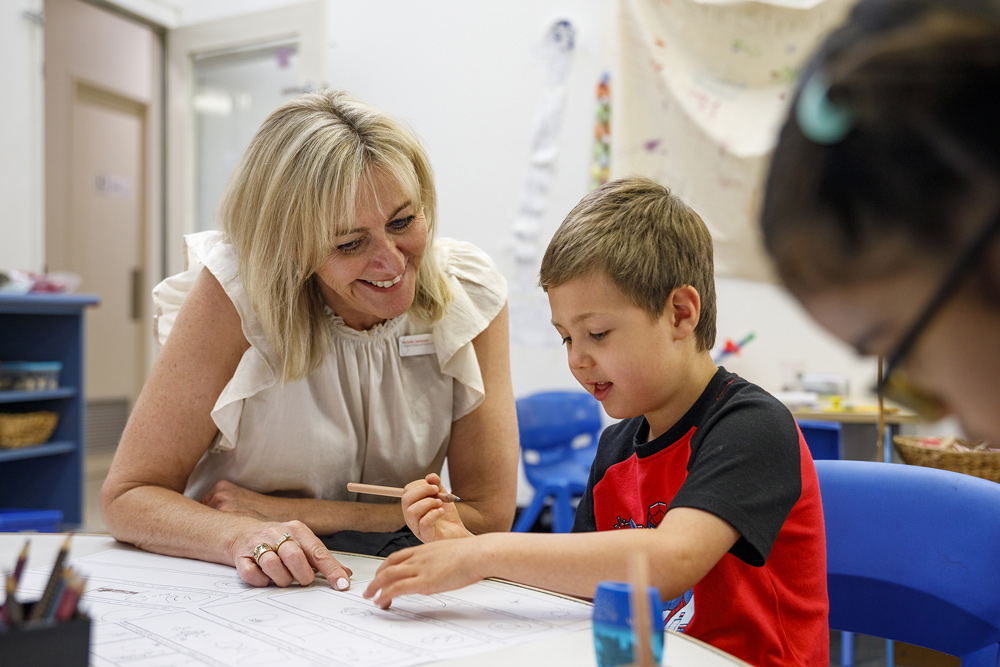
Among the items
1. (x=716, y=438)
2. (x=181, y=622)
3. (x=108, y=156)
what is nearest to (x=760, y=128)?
(x=716, y=438)

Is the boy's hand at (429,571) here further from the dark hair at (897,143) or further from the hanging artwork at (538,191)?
the hanging artwork at (538,191)

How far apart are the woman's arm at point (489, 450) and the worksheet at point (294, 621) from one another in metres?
0.33

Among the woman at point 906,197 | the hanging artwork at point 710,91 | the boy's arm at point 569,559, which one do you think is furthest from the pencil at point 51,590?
the hanging artwork at point 710,91

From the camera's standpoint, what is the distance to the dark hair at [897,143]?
0.26 meters

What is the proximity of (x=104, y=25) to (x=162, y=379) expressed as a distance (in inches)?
182

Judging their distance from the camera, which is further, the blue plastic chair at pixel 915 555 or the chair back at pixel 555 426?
the chair back at pixel 555 426

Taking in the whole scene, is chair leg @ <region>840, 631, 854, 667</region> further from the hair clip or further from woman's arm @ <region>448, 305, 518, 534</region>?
the hair clip

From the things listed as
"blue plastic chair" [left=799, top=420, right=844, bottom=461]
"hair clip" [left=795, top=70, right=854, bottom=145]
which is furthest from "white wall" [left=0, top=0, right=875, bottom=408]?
"hair clip" [left=795, top=70, right=854, bottom=145]

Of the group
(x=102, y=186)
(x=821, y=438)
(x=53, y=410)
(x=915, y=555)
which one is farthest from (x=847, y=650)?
(x=102, y=186)

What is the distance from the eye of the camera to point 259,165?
1259mm

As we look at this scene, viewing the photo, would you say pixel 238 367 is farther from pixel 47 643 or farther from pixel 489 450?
pixel 47 643

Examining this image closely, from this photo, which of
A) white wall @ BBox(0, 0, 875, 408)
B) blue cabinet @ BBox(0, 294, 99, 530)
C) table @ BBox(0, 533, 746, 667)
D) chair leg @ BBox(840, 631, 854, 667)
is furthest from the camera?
white wall @ BBox(0, 0, 875, 408)

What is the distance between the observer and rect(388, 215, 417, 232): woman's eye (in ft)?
4.16

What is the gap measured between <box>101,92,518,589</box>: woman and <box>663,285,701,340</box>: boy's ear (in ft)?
1.43
